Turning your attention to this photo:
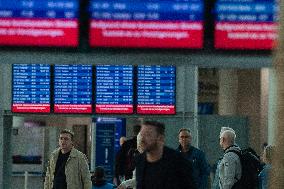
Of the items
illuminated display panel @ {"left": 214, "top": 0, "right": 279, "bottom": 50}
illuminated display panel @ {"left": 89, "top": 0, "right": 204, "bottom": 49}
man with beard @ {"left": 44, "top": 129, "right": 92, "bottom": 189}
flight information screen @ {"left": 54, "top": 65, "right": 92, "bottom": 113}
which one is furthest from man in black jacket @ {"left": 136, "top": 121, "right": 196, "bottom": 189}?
flight information screen @ {"left": 54, "top": 65, "right": 92, "bottom": 113}

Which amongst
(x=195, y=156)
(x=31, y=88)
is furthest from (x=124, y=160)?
(x=195, y=156)

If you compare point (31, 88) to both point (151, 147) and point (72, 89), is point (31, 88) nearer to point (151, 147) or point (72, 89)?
→ point (72, 89)

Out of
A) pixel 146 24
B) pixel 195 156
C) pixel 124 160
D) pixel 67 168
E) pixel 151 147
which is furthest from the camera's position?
pixel 124 160

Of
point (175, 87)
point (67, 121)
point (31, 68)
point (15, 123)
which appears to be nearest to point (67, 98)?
point (31, 68)

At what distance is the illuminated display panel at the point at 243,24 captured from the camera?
6.00 metres

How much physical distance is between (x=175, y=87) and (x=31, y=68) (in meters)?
2.40

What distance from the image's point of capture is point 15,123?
2609 centimetres

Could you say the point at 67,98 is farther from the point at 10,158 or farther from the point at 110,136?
the point at 110,136

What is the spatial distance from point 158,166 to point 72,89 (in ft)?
27.3

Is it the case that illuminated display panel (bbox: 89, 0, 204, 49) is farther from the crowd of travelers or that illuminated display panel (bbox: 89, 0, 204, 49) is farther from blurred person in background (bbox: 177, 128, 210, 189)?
blurred person in background (bbox: 177, 128, 210, 189)

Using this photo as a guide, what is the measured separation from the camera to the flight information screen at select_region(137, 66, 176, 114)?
13906mm

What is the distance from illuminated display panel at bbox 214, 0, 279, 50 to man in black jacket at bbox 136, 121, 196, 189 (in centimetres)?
78

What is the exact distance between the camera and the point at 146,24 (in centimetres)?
586

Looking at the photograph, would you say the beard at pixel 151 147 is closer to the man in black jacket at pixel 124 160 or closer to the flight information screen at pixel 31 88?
the man in black jacket at pixel 124 160
